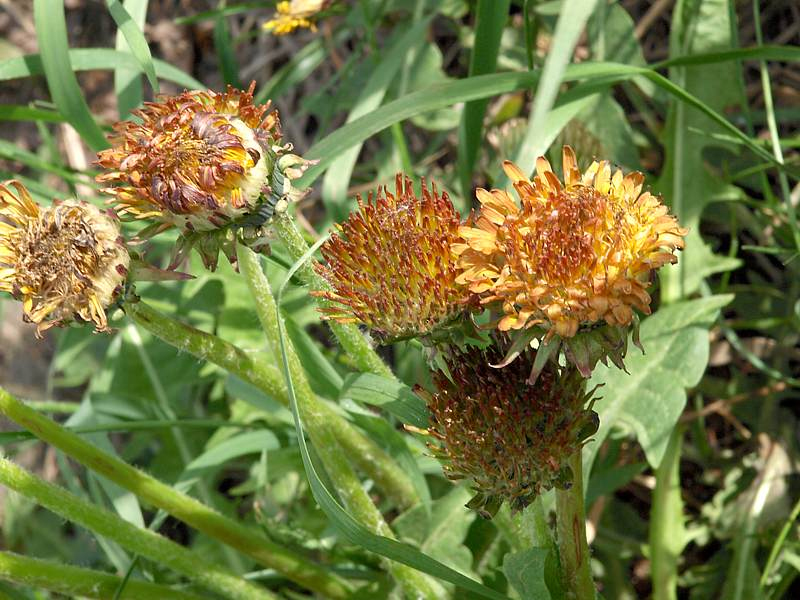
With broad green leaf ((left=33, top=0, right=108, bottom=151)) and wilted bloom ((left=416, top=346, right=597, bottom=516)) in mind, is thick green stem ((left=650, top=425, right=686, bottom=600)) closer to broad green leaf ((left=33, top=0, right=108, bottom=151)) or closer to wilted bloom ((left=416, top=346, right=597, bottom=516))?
wilted bloom ((left=416, top=346, right=597, bottom=516))

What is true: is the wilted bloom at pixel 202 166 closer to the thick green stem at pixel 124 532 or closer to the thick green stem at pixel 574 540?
the thick green stem at pixel 124 532

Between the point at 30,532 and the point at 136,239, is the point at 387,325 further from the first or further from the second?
the point at 30,532

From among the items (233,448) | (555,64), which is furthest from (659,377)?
(555,64)

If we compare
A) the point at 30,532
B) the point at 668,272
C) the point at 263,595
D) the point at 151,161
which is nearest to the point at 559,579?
the point at 263,595

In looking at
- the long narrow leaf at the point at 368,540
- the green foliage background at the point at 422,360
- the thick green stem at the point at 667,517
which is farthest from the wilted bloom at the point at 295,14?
the thick green stem at the point at 667,517

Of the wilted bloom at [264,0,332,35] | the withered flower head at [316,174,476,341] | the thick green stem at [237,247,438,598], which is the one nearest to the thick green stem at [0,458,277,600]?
the thick green stem at [237,247,438,598]
